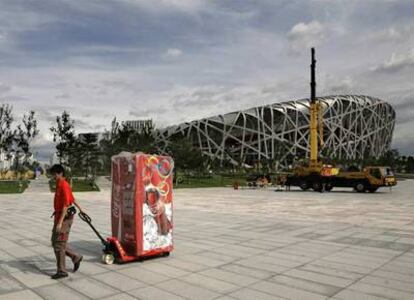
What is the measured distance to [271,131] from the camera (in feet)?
323

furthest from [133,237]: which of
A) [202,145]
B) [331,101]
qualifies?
[331,101]

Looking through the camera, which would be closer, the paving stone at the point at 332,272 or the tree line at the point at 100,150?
the paving stone at the point at 332,272

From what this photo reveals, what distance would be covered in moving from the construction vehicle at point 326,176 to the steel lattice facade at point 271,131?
58.0 meters

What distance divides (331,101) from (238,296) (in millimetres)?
103874

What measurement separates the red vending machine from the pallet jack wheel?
81mm

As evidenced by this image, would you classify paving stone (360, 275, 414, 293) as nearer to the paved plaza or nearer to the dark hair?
the paved plaza

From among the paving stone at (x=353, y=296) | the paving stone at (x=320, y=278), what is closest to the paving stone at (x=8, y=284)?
the paving stone at (x=320, y=278)

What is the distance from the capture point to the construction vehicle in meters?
31.3

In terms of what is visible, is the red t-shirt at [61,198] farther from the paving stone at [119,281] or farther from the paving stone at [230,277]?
the paving stone at [230,277]

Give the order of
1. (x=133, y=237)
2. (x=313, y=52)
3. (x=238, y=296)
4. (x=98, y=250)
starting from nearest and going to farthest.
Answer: (x=238, y=296) < (x=133, y=237) < (x=98, y=250) < (x=313, y=52)

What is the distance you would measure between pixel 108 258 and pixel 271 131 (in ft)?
304

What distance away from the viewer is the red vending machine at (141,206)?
7.42 meters

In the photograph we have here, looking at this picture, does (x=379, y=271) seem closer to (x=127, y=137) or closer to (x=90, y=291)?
(x=90, y=291)

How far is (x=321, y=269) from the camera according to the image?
7039 mm
